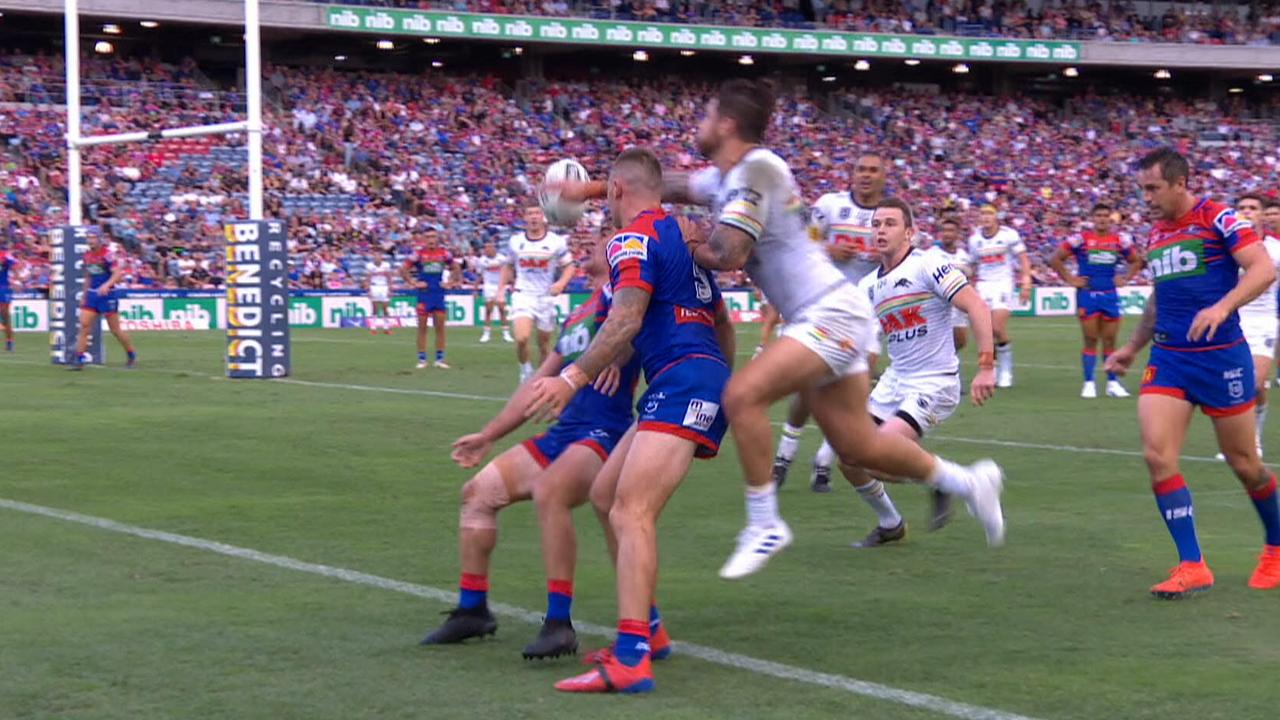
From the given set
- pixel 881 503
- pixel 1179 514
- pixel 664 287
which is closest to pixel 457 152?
pixel 881 503

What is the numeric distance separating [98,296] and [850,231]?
1669cm

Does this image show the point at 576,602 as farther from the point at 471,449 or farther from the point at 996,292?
the point at 996,292

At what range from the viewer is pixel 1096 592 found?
7.92 meters

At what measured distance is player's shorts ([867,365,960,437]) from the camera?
9.70 m

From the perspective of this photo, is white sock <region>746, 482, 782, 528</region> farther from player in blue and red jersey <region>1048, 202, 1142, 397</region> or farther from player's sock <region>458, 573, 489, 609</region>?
player in blue and red jersey <region>1048, 202, 1142, 397</region>

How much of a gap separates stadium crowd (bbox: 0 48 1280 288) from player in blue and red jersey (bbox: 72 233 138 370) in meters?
10.2

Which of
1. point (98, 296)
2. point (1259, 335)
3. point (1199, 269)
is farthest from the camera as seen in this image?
point (98, 296)

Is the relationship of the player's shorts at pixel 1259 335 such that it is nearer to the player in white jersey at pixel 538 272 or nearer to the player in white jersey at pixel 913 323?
the player in white jersey at pixel 913 323

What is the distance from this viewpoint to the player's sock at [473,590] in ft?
21.9

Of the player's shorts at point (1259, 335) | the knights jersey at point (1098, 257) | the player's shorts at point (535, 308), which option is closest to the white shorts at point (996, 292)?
the knights jersey at point (1098, 257)

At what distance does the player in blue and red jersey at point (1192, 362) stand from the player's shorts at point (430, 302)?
59.3ft

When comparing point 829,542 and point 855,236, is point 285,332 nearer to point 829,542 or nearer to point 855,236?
point 855,236

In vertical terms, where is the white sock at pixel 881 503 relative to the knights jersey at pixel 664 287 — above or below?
below

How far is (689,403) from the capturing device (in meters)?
6.11
